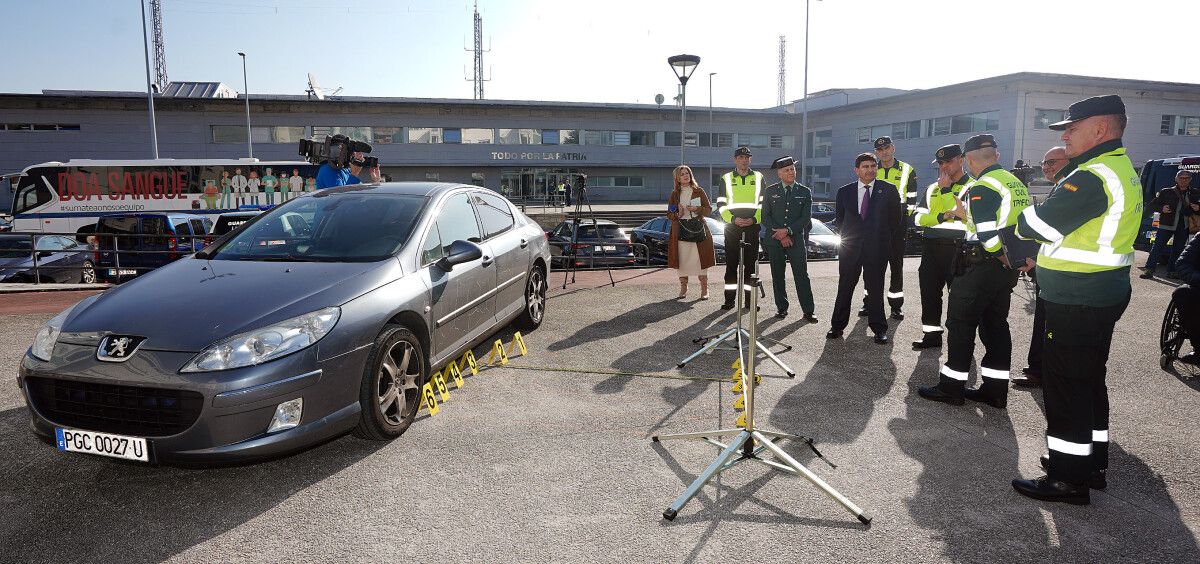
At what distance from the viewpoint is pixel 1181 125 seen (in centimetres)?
3950

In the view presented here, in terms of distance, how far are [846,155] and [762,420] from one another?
47.4 meters

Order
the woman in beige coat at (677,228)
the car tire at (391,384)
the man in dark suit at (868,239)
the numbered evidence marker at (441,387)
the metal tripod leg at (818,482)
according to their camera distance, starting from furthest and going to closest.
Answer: the woman in beige coat at (677,228), the man in dark suit at (868,239), the numbered evidence marker at (441,387), the car tire at (391,384), the metal tripod leg at (818,482)

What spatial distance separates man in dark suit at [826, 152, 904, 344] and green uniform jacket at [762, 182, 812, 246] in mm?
738

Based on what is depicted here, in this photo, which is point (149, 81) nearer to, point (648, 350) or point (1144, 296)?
point (648, 350)

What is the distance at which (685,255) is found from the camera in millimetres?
8758

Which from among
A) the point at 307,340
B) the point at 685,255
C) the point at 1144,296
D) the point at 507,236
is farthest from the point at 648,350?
the point at 1144,296

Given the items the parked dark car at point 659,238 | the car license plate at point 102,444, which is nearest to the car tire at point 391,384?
the car license plate at point 102,444

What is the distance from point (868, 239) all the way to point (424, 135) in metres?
40.5

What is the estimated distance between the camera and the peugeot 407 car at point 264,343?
3.25 meters

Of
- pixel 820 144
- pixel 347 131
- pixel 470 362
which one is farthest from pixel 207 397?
pixel 820 144

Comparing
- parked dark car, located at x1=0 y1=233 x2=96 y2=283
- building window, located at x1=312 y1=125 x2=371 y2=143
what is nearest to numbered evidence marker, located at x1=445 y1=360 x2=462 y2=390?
parked dark car, located at x1=0 y1=233 x2=96 y2=283

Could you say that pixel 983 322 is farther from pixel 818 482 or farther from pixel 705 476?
pixel 705 476

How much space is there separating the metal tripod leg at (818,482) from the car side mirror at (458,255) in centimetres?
223

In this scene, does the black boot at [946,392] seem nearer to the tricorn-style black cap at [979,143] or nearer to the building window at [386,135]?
the tricorn-style black cap at [979,143]
